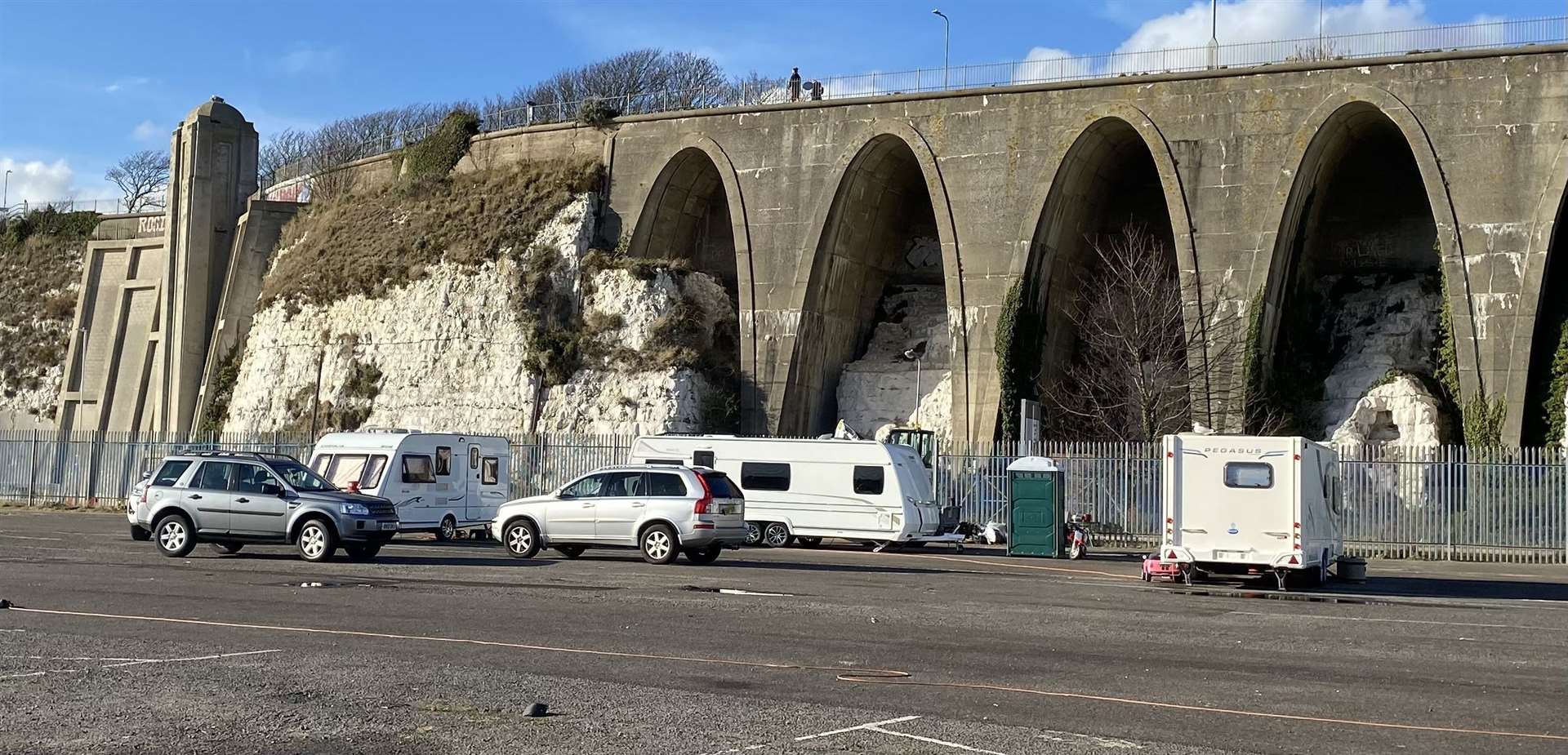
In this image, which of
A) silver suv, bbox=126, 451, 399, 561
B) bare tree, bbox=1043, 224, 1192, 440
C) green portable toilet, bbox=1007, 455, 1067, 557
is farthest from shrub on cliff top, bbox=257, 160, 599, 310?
silver suv, bbox=126, 451, 399, 561

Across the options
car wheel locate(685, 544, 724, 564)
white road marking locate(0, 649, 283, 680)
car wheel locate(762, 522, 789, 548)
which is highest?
car wheel locate(762, 522, 789, 548)

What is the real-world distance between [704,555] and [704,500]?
3.87 feet

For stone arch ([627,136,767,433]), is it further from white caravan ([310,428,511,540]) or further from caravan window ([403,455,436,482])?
caravan window ([403,455,436,482])

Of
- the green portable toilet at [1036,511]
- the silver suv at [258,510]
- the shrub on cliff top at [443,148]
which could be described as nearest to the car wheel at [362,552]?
the silver suv at [258,510]

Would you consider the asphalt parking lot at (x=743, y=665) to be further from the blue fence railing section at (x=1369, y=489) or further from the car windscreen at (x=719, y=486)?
the blue fence railing section at (x=1369, y=489)

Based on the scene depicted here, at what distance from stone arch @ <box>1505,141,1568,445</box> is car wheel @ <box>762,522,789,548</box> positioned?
17.8 m

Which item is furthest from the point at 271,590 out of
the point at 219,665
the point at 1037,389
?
the point at 1037,389

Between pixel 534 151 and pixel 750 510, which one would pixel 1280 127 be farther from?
pixel 534 151

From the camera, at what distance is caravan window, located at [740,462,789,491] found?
1139 inches

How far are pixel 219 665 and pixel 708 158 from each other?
1416 inches

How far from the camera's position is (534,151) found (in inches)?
1934

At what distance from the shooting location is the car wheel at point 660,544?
2212cm

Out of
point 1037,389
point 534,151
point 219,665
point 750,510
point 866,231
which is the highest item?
point 534,151

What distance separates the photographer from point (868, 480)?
1102 inches
